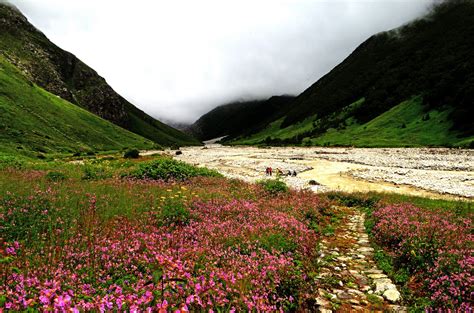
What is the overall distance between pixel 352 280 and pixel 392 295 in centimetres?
100

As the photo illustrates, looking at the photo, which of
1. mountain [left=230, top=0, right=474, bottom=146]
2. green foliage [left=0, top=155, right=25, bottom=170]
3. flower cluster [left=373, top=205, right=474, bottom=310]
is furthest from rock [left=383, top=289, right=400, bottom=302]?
mountain [left=230, top=0, right=474, bottom=146]

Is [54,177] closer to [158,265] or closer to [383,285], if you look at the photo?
[158,265]

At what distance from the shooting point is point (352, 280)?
24.1 ft

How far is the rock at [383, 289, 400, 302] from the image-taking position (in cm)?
639

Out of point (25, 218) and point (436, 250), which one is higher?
point (436, 250)

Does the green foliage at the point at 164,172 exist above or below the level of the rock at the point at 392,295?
above

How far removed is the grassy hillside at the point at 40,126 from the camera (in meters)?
57.8

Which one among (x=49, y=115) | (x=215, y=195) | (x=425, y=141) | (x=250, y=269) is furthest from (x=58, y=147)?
(x=425, y=141)

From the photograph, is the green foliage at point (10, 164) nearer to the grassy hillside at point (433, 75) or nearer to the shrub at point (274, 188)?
the shrub at point (274, 188)

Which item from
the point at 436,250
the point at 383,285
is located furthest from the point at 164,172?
the point at 436,250

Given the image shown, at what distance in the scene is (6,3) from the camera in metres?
175

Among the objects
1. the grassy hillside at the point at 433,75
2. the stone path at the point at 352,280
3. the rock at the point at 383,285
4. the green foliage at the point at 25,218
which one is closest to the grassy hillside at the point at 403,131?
the grassy hillside at the point at 433,75

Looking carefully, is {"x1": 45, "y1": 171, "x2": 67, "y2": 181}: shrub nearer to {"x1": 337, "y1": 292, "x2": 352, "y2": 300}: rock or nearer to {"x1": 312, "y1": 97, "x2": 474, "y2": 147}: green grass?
{"x1": 337, "y1": 292, "x2": 352, "y2": 300}: rock

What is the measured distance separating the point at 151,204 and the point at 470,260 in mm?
8945
